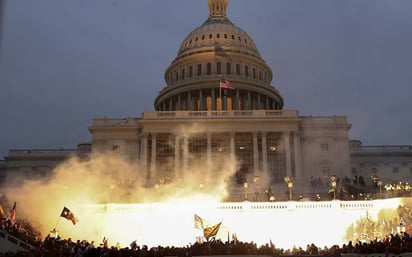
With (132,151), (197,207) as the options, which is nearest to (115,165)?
(132,151)

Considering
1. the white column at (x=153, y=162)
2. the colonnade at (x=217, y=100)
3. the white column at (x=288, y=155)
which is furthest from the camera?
the colonnade at (x=217, y=100)

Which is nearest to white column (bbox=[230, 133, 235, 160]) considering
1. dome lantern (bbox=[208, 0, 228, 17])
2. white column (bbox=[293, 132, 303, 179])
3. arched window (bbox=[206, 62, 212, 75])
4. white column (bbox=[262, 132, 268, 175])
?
white column (bbox=[262, 132, 268, 175])

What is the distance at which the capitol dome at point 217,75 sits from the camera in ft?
264

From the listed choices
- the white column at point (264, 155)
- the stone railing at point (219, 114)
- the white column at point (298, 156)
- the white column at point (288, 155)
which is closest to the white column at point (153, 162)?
the stone railing at point (219, 114)

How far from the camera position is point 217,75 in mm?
82125

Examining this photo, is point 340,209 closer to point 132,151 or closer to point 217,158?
point 217,158

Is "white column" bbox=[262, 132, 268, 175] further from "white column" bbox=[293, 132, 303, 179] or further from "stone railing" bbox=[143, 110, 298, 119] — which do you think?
"white column" bbox=[293, 132, 303, 179]

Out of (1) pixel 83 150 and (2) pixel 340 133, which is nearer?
(2) pixel 340 133

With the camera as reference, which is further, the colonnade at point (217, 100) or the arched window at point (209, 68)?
the arched window at point (209, 68)

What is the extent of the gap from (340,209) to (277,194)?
12471mm

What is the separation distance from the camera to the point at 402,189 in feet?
129

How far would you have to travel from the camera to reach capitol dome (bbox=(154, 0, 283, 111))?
80562mm

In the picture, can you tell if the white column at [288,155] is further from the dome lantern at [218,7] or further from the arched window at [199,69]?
the dome lantern at [218,7]

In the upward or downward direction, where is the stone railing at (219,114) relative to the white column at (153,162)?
upward
